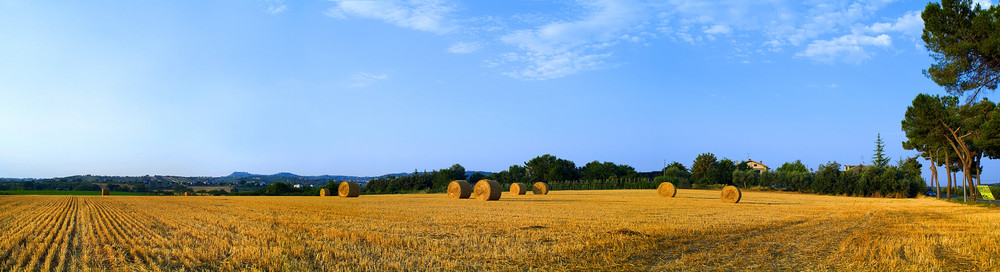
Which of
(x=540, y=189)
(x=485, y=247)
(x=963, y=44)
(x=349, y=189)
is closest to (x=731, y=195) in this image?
(x=963, y=44)

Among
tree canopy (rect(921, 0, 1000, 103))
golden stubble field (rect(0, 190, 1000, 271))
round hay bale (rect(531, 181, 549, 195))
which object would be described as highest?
tree canopy (rect(921, 0, 1000, 103))

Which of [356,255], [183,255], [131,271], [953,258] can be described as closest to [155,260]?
[183,255]

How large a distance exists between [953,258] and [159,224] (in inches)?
559

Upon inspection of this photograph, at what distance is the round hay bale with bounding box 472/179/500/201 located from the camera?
2770 cm

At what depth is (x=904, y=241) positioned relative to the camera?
28.6ft

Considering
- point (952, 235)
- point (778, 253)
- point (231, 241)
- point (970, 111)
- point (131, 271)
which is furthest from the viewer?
point (970, 111)

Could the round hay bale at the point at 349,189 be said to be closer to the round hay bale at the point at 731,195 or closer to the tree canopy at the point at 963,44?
the round hay bale at the point at 731,195

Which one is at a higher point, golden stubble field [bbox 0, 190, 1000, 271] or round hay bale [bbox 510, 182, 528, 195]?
golden stubble field [bbox 0, 190, 1000, 271]

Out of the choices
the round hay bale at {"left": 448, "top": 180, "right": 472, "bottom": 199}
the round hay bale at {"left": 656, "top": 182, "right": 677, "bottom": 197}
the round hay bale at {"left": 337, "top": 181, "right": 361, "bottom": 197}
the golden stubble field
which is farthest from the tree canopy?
the round hay bale at {"left": 337, "top": 181, "right": 361, "bottom": 197}

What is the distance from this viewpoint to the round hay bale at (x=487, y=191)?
2770 cm

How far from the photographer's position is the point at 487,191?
27.7 m

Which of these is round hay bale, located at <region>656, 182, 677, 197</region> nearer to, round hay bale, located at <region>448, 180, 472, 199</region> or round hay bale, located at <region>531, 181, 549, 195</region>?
round hay bale, located at <region>531, 181, 549, 195</region>

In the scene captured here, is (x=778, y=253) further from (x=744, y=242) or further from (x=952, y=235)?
(x=952, y=235)

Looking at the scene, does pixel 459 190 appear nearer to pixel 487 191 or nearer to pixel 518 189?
pixel 487 191
